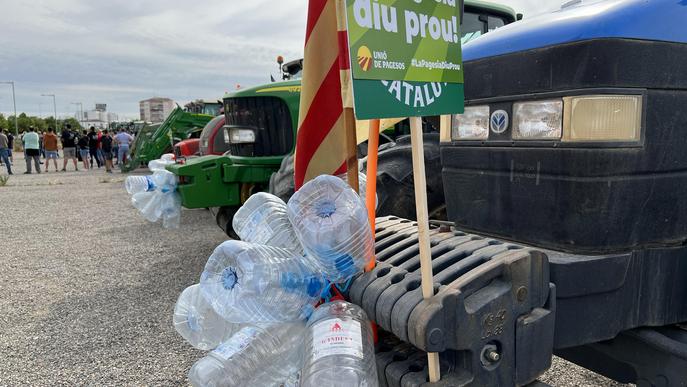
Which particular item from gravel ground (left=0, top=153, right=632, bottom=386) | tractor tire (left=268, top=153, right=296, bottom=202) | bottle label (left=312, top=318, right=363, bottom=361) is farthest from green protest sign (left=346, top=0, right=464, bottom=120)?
tractor tire (left=268, top=153, right=296, bottom=202)

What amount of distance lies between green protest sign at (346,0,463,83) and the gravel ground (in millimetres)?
2086

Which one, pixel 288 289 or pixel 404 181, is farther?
pixel 404 181

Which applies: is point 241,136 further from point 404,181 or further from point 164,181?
point 404,181

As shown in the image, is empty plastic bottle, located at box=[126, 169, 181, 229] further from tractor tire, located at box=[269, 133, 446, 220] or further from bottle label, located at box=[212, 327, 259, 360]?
bottle label, located at box=[212, 327, 259, 360]

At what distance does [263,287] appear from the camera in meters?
1.78

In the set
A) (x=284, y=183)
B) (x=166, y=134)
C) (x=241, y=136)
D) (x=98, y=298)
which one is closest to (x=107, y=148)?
(x=166, y=134)

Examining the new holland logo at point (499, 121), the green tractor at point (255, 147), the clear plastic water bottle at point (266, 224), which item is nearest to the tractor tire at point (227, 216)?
the green tractor at point (255, 147)

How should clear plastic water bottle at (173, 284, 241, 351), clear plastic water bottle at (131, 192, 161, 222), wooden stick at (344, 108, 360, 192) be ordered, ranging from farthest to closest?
clear plastic water bottle at (131, 192, 161, 222)
clear plastic water bottle at (173, 284, 241, 351)
wooden stick at (344, 108, 360, 192)

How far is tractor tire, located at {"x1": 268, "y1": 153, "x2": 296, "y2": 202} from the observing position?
4203 millimetres

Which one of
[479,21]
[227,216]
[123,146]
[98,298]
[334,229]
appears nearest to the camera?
[334,229]

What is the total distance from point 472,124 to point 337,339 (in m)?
1.06

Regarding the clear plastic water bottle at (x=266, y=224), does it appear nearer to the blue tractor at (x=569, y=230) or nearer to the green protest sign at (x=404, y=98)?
the blue tractor at (x=569, y=230)

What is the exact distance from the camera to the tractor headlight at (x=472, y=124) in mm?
2047

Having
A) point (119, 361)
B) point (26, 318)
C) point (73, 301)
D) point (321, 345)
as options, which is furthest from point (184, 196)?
point (321, 345)
